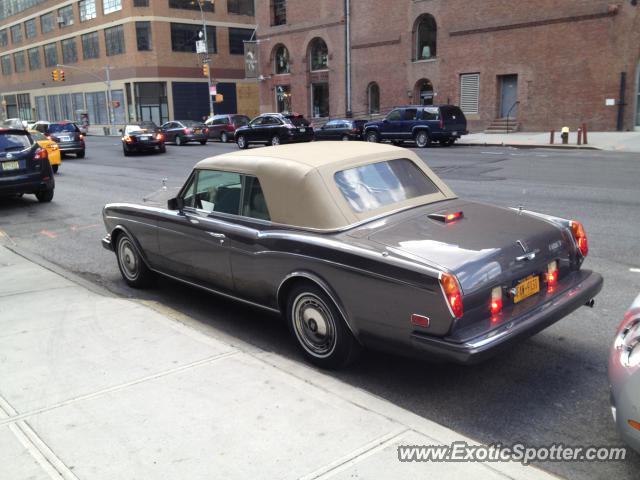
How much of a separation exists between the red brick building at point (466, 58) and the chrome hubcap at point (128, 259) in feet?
92.3

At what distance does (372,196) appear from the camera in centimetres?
485

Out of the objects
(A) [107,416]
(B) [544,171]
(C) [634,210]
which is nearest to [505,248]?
(A) [107,416]

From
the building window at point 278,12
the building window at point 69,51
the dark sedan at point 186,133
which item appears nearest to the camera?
the dark sedan at point 186,133

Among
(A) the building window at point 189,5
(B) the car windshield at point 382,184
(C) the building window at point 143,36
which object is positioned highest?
(A) the building window at point 189,5

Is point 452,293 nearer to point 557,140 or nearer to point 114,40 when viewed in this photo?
point 557,140

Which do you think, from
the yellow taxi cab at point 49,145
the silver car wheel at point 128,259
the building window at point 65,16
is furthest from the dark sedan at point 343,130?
the building window at point 65,16

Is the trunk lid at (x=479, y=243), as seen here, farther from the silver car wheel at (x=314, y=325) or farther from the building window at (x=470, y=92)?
the building window at (x=470, y=92)

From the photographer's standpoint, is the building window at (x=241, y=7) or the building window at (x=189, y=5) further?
the building window at (x=241, y=7)

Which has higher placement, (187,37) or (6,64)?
(6,64)

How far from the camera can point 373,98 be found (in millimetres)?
40844

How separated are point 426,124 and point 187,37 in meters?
40.1

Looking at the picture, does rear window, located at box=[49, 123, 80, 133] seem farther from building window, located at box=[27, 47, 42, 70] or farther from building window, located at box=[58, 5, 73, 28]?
building window, located at box=[27, 47, 42, 70]

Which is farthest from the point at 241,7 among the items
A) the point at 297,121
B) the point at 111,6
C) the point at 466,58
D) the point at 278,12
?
the point at 297,121

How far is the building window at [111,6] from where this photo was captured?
5909 centimetres
